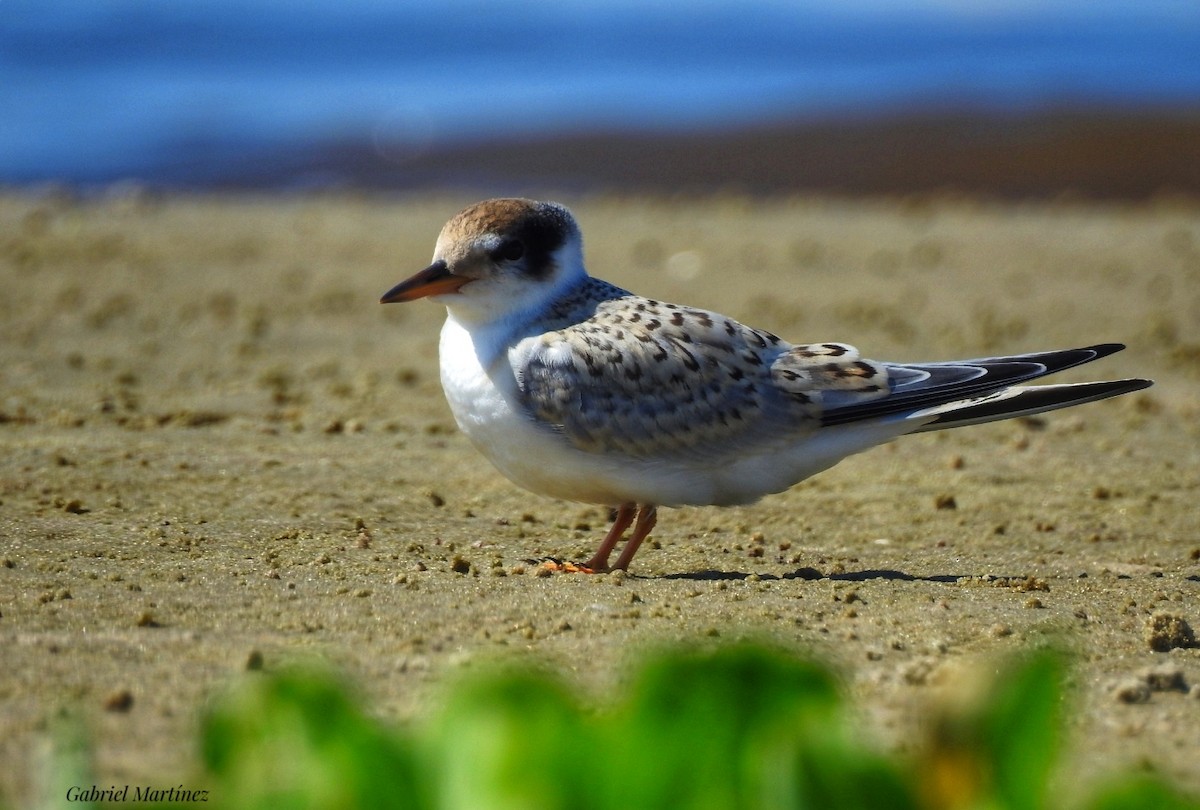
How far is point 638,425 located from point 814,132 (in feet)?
48.6

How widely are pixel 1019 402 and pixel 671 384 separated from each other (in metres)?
1.00

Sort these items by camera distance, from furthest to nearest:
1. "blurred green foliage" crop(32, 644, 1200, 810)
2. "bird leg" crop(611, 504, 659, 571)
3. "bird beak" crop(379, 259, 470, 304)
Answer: "bird beak" crop(379, 259, 470, 304) < "bird leg" crop(611, 504, 659, 571) < "blurred green foliage" crop(32, 644, 1200, 810)

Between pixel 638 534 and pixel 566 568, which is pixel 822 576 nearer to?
pixel 638 534

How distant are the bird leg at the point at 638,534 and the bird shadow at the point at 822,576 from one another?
108 mm

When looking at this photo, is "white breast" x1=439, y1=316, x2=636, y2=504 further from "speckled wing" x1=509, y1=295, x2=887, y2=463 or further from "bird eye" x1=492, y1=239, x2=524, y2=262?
"bird eye" x1=492, y1=239, x2=524, y2=262

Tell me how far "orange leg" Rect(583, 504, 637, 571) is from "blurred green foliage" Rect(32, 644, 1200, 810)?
253cm

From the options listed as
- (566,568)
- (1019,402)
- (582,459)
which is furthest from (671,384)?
(1019,402)

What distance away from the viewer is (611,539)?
4.41 meters

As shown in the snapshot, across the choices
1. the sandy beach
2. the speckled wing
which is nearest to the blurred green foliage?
the sandy beach

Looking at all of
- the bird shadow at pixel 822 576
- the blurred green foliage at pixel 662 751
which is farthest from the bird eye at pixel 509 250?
the blurred green foliage at pixel 662 751

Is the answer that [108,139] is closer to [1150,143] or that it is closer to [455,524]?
[1150,143]

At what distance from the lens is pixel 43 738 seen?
8.96 ft

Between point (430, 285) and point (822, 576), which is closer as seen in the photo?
point (822, 576)

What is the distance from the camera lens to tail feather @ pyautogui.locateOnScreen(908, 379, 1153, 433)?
14.0ft
